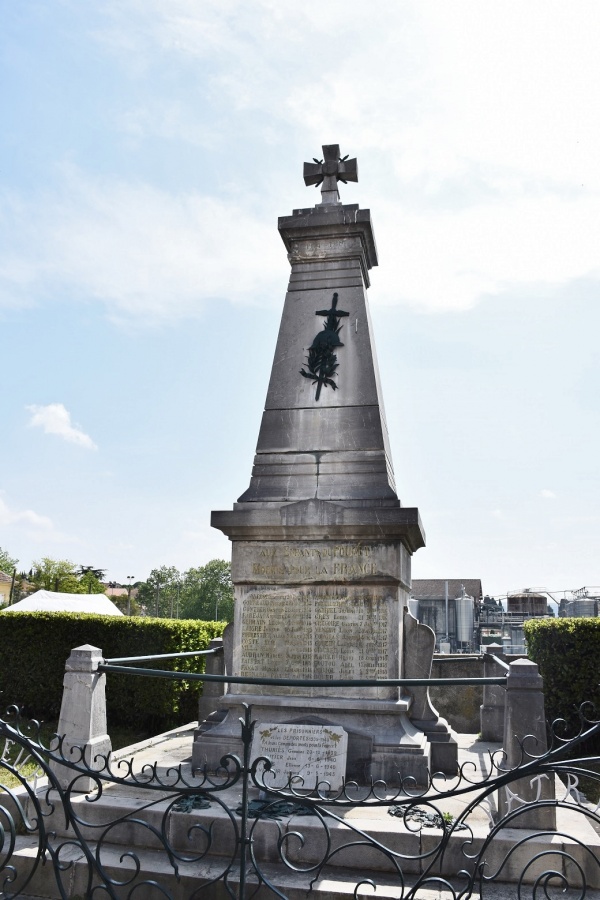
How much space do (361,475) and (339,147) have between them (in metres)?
4.12

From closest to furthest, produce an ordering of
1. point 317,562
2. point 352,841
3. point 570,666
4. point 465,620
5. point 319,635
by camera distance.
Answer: point 352,841
point 319,635
point 317,562
point 570,666
point 465,620

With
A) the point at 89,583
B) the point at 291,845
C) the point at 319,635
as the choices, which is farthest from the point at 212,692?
the point at 89,583

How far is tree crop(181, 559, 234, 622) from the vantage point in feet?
244

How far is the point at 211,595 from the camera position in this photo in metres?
74.9

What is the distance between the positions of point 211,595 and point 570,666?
222 feet

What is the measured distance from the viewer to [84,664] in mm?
5508

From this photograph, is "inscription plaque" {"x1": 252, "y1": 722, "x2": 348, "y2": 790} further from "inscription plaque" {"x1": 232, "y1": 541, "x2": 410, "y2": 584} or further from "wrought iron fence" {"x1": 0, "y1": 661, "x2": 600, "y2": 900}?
"inscription plaque" {"x1": 232, "y1": 541, "x2": 410, "y2": 584}

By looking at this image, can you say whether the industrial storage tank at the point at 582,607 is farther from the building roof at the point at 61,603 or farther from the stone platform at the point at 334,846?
the stone platform at the point at 334,846

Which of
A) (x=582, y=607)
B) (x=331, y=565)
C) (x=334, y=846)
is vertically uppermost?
(x=582, y=607)

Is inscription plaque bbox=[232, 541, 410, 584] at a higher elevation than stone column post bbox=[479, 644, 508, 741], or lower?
higher

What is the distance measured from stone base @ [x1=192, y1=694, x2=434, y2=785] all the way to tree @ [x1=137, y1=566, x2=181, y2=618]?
258 feet

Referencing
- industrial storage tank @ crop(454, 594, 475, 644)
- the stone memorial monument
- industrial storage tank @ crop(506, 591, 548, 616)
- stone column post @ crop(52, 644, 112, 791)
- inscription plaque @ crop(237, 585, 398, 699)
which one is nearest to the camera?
stone column post @ crop(52, 644, 112, 791)

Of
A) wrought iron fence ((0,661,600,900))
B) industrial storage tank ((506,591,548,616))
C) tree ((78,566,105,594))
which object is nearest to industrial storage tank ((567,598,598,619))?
industrial storage tank ((506,591,548,616))

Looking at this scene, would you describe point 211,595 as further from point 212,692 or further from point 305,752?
point 305,752
